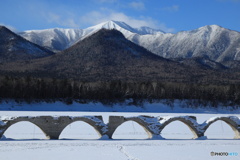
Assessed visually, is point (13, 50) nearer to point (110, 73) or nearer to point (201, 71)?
point (110, 73)

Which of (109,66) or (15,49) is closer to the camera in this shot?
(109,66)

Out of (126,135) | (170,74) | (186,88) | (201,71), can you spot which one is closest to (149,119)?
(126,135)

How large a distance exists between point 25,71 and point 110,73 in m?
26.9

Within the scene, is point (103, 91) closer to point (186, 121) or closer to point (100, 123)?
point (186, 121)

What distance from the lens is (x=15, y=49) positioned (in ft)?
532

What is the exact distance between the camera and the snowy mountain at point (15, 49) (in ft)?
503

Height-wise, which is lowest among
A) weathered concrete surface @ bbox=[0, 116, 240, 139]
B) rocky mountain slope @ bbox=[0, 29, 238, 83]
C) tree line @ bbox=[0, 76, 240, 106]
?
weathered concrete surface @ bbox=[0, 116, 240, 139]

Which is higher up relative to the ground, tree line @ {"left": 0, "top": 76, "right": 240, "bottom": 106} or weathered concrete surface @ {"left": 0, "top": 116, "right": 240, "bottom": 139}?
tree line @ {"left": 0, "top": 76, "right": 240, "bottom": 106}

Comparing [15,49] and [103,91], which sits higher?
[15,49]

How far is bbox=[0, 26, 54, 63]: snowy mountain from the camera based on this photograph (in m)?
153
